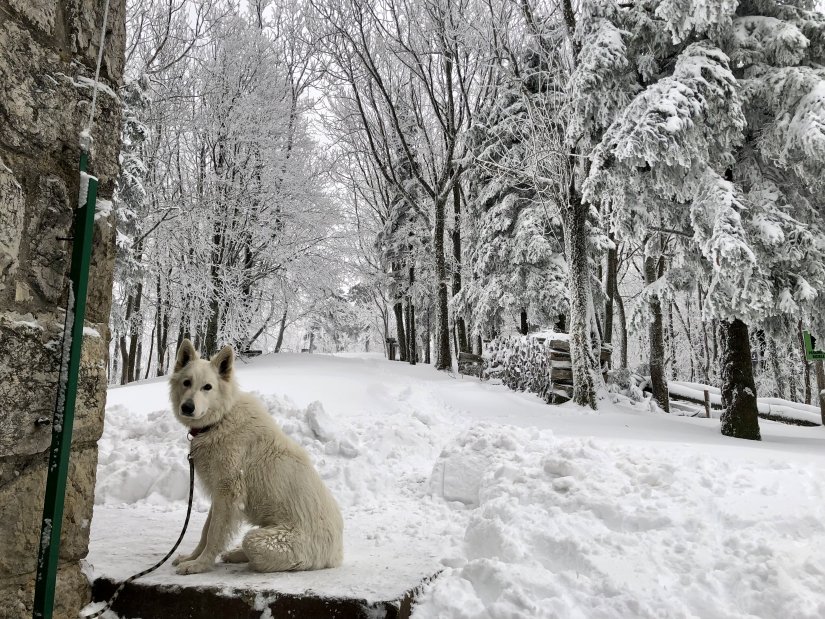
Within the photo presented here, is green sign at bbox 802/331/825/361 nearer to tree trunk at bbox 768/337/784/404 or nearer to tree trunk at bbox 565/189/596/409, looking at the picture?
tree trunk at bbox 565/189/596/409

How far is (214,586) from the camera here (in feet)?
8.43

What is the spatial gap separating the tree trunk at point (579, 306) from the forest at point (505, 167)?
5 centimetres

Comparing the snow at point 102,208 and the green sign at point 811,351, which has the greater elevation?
the snow at point 102,208

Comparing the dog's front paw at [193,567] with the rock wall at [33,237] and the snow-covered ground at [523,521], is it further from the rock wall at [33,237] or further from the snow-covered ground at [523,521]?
the rock wall at [33,237]

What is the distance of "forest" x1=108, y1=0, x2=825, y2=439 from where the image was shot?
27.8 feet

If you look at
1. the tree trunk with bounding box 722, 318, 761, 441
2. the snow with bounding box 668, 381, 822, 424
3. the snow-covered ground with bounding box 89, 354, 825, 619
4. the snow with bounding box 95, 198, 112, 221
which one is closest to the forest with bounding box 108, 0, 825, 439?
the tree trunk with bounding box 722, 318, 761, 441

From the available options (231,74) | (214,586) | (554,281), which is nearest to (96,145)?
(214,586)

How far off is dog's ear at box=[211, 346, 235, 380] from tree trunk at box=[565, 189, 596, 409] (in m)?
9.30

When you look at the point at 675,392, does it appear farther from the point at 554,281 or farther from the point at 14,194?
the point at 14,194

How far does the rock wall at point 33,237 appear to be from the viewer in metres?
1.87

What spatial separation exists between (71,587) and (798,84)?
10.5 meters

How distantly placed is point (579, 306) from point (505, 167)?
3.65 metres

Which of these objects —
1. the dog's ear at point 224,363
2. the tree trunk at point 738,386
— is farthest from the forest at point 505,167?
the dog's ear at point 224,363

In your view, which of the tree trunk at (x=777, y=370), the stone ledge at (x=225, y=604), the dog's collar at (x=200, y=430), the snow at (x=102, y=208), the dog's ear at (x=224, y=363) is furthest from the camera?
the tree trunk at (x=777, y=370)
